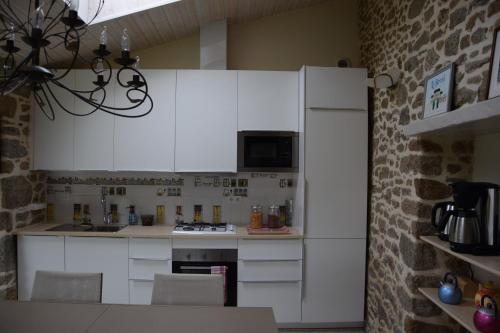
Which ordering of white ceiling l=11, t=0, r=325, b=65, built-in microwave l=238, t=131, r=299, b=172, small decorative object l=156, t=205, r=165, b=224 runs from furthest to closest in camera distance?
small decorative object l=156, t=205, r=165, b=224, built-in microwave l=238, t=131, r=299, b=172, white ceiling l=11, t=0, r=325, b=65

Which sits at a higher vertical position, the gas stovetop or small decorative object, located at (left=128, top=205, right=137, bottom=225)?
small decorative object, located at (left=128, top=205, right=137, bottom=225)

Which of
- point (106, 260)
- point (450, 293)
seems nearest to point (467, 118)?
point (450, 293)

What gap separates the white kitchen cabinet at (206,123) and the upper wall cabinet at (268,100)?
92mm

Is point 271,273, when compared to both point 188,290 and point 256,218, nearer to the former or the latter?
point 256,218

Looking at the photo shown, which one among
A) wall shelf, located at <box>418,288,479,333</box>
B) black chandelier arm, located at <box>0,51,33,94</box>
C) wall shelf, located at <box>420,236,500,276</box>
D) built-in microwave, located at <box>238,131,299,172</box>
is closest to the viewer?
black chandelier arm, located at <box>0,51,33,94</box>

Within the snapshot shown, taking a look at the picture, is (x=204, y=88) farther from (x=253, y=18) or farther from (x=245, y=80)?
(x=253, y=18)

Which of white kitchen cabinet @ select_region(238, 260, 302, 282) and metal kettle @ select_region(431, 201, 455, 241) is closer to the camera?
metal kettle @ select_region(431, 201, 455, 241)

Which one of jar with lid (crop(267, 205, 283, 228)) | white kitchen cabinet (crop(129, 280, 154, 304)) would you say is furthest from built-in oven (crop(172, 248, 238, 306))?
jar with lid (crop(267, 205, 283, 228))

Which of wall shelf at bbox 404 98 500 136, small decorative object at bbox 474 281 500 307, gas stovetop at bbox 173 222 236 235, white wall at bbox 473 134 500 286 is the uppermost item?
wall shelf at bbox 404 98 500 136

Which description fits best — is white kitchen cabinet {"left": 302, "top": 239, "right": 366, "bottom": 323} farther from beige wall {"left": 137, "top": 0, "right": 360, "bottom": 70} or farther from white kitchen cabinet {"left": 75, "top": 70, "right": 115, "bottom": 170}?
white kitchen cabinet {"left": 75, "top": 70, "right": 115, "bottom": 170}

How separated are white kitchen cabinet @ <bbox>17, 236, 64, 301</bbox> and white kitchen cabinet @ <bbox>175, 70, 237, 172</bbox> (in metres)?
1.36

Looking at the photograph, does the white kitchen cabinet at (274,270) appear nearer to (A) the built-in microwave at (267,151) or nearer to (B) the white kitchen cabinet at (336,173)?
(B) the white kitchen cabinet at (336,173)

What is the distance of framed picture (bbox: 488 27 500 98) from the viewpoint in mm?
1528

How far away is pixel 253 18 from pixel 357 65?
4.23ft
